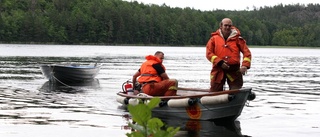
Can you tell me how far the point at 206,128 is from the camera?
13578 millimetres

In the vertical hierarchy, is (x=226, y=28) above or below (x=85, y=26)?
below

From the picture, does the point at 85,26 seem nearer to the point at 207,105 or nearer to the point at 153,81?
the point at 153,81

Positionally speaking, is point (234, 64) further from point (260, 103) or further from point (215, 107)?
point (260, 103)

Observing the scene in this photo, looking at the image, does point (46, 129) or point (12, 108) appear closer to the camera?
point (46, 129)

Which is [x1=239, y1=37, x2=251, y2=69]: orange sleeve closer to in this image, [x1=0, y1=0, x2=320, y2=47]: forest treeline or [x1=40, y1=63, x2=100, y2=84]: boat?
[x1=40, y1=63, x2=100, y2=84]: boat

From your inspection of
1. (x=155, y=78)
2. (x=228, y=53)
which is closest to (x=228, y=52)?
(x=228, y=53)

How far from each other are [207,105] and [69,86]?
12.9 m

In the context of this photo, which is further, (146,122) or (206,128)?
(206,128)

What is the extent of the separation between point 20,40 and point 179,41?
54.9 metres

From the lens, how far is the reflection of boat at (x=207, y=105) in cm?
1362

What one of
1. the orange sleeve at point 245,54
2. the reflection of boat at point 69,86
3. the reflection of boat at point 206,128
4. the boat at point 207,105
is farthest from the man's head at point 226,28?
the reflection of boat at point 69,86

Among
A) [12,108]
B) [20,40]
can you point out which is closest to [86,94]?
[12,108]

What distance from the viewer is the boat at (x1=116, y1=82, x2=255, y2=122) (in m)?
13.6

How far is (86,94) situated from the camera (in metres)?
21.8
